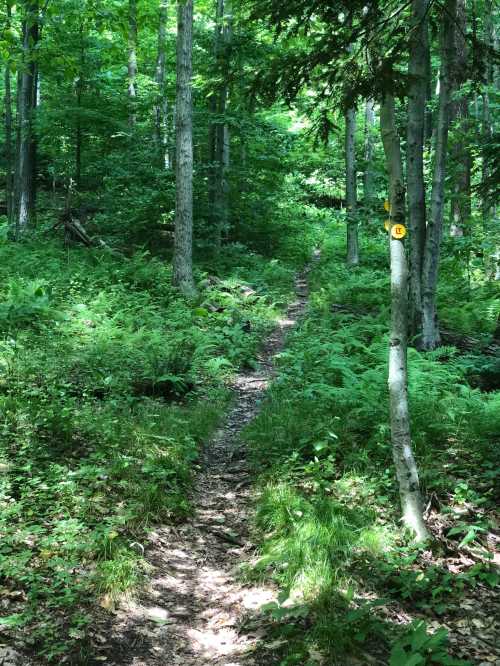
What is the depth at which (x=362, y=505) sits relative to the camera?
5.18 meters

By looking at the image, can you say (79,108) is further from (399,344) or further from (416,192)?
(399,344)

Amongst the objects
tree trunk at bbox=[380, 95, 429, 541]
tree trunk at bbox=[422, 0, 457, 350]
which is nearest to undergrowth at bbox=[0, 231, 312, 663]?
tree trunk at bbox=[380, 95, 429, 541]

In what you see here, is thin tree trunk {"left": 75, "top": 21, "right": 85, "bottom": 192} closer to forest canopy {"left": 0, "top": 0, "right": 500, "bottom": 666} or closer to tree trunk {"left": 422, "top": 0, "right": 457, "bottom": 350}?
forest canopy {"left": 0, "top": 0, "right": 500, "bottom": 666}

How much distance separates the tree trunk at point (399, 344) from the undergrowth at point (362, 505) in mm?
318

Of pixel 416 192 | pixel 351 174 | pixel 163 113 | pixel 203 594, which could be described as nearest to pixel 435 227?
pixel 416 192

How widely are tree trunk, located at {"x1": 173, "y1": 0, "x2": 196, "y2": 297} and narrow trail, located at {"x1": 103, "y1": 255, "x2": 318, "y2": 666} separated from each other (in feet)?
25.1

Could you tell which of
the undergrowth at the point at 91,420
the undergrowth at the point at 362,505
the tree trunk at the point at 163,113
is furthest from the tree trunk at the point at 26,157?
the undergrowth at the point at 362,505

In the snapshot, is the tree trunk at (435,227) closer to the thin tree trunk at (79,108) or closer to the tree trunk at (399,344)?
the tree trunk at (399,344)

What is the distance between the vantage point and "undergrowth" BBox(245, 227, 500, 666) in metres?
3.67

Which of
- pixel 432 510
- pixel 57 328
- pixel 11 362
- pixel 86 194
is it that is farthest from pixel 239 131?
pixel 432 510

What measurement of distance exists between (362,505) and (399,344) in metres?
1.62

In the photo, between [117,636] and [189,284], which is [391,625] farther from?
[189,284]

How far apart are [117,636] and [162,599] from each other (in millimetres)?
572

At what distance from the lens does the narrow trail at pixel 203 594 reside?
3693mm
